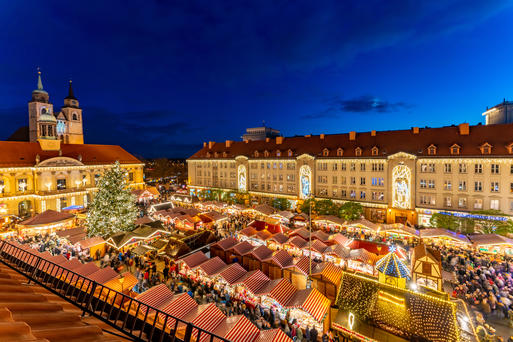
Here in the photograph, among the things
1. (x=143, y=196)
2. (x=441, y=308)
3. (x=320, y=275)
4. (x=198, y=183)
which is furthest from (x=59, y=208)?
(x=441, y=308)

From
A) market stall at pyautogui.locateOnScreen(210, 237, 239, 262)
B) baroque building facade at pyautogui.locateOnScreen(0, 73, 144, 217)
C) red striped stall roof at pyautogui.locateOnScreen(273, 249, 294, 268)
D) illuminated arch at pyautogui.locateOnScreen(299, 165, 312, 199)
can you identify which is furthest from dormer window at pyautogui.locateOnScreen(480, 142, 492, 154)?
baroque building facade at pyautogui.locateOnScreen(0, 73, 144, 217)

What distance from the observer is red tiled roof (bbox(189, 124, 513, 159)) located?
33.5 metres

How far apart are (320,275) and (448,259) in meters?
15.3

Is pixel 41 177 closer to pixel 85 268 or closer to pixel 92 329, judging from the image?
pixel 85 268

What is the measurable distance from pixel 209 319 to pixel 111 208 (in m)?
20.3

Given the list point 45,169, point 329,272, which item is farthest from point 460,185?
point 45,169

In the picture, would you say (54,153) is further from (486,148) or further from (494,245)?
(486,148)

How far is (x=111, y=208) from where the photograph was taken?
27.4 metres

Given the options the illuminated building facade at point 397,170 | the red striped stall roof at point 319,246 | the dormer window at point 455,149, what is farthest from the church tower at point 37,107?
the dormer window at point 455,149

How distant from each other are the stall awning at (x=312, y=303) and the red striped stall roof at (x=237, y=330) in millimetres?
3712

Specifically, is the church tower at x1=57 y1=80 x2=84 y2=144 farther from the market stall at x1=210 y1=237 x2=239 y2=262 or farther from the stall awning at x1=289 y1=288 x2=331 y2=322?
the stall awning at x1=289 y1=288 x2=331 y2=322

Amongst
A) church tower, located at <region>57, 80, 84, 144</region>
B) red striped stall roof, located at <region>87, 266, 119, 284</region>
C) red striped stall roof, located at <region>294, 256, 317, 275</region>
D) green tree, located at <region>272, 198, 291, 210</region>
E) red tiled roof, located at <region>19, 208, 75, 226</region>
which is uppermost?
church tower, located at <region>57, 80, 84, 144</region>

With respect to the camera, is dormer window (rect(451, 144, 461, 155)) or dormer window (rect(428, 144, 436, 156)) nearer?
dormer window (rect(451, 144, 461, 155))

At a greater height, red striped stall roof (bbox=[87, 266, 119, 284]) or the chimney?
the chimney
